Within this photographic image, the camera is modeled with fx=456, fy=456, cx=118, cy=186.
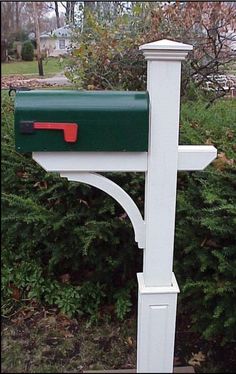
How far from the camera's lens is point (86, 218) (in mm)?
2100

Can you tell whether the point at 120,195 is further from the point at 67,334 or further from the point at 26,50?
the point at 67,334

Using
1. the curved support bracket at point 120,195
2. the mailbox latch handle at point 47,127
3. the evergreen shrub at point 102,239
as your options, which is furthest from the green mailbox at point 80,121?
the evergreen shrub at point 102,239

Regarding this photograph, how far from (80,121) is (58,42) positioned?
294cm

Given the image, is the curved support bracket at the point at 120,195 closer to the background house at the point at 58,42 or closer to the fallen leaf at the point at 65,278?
the fallen leaf at the point at 65,278

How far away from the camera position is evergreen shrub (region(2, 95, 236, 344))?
180 cm

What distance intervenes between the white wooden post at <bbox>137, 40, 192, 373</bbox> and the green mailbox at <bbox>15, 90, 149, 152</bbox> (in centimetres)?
5

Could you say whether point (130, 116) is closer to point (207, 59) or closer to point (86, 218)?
point (86, 218)

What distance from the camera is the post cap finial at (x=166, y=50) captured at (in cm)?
102

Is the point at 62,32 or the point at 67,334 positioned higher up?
the point at 62,32

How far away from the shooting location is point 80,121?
102cm

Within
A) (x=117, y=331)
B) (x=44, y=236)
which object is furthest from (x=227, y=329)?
(x=44, y=236)

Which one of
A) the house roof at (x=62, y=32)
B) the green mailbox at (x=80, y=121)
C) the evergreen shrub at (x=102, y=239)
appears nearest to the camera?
the green mailbox at (x=80, y=121)

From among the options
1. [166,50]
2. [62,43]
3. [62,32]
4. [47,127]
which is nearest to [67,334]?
[47,127]

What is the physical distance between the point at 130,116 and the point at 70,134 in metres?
0.14
